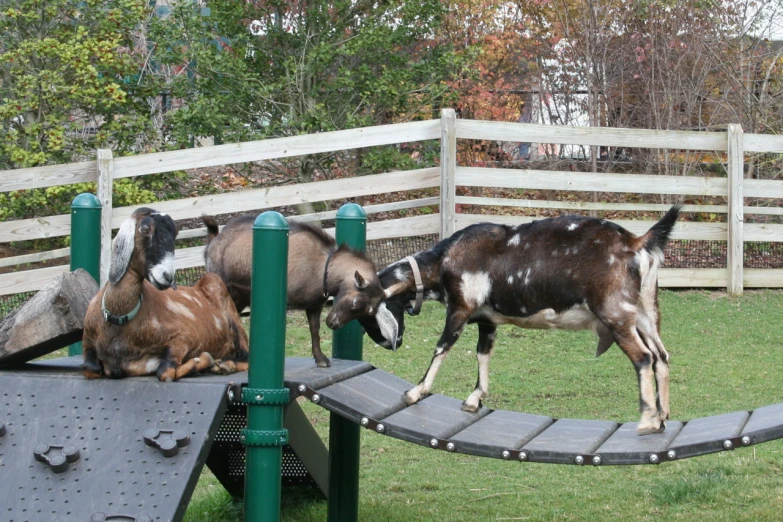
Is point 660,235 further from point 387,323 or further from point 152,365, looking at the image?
point 152,365

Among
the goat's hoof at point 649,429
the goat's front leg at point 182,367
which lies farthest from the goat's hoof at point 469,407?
the goat's front leg at point 182,367

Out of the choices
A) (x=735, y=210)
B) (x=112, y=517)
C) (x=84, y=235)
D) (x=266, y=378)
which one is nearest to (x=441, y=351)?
(x=266, y=378)

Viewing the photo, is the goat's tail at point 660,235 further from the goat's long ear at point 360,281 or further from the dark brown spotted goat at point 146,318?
the dark brown spotted goat at point 146,318

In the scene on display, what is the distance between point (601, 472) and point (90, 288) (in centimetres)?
331

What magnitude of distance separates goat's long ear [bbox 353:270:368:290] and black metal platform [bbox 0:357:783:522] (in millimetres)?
519

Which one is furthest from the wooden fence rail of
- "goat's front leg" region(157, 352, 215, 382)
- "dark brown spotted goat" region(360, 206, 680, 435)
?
"goat's front leg" region(157, 352, 215, 382)

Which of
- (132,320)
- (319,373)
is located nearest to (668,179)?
(319,373)

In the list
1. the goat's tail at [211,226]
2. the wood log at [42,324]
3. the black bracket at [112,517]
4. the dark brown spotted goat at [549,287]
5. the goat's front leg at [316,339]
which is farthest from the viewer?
the goat's tail at [211,226]

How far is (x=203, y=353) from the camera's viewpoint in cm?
431

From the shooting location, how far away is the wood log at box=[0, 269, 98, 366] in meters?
4.25

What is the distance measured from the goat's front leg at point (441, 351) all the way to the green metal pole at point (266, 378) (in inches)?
33.7

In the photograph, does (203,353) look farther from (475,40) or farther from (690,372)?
(475,40)

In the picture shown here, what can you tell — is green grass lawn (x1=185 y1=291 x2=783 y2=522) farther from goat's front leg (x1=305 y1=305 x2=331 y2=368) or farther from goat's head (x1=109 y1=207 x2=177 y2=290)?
goat's head (x1=109 y1=207 x2=177 y2=290)

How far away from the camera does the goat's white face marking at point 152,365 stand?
13.5 feet
